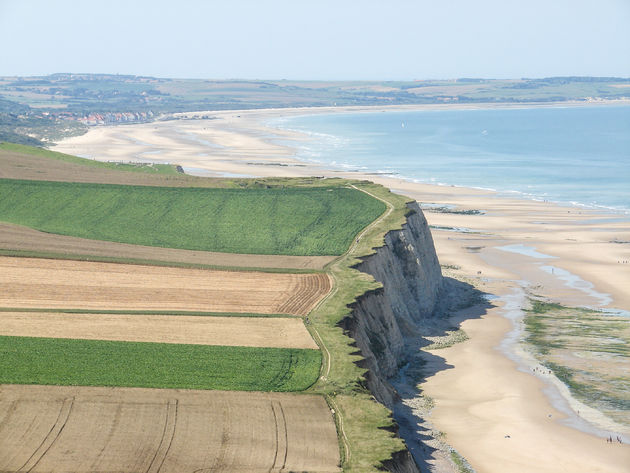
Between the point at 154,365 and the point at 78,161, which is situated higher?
the point at 78,161

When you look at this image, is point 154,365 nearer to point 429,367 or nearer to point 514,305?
point 429,367

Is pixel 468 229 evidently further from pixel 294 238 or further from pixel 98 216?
pixel 98 216

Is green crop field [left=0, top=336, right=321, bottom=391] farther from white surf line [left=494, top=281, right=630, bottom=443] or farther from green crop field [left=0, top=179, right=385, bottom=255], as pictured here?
green crop field [left=0, top=179, right=385, bottom=255]

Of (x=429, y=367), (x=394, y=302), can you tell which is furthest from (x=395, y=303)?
(x=429, y=367)

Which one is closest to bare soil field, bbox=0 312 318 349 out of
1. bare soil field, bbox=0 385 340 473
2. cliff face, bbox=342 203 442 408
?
cliff face, bbox=342 203 442 408

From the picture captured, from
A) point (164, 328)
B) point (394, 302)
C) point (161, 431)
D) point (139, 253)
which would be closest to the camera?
point (161, 431)

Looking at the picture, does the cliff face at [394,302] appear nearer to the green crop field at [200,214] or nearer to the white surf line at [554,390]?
the green crop field at [200,214]

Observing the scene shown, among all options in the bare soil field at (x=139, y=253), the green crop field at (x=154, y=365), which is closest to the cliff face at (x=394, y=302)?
the green crop field at (x=154, y=365)
